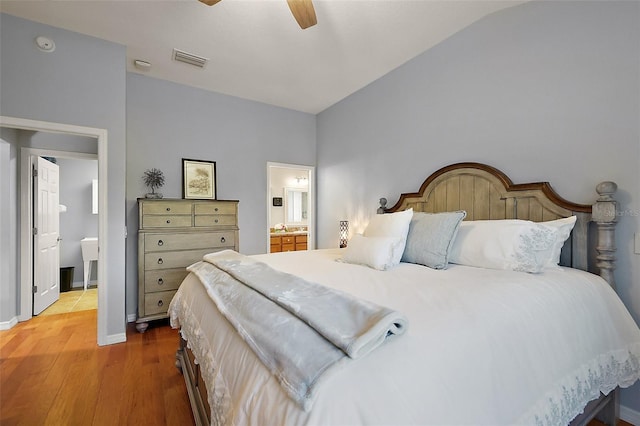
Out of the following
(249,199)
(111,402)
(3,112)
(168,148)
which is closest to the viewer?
(111,402)

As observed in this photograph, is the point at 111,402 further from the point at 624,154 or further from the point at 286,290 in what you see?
the point at 624,154

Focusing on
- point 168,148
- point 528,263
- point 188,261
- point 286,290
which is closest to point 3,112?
point 168,148

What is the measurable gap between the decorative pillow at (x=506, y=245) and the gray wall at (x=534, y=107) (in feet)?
1.63

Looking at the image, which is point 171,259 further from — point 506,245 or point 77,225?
point 77,225

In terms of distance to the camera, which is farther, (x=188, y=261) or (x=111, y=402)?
(x=188, y=261)

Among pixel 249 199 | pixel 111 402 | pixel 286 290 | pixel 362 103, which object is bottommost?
pixel 111 402

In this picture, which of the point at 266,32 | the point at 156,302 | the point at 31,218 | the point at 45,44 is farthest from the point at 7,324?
the point at 266,32

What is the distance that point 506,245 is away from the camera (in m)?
1.77

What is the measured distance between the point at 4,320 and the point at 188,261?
1.92m

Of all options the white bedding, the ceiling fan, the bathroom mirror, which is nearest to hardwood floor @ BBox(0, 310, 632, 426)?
the white bedding

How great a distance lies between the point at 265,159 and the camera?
4.19m

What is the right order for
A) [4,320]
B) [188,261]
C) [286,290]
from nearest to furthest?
[286,290], [4,320], [188,261]

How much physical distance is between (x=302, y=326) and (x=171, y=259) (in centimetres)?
268

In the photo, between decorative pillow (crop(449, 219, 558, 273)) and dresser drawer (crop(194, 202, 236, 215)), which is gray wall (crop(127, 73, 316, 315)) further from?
decorative pillow (crop(449, 219, 558, 273))
